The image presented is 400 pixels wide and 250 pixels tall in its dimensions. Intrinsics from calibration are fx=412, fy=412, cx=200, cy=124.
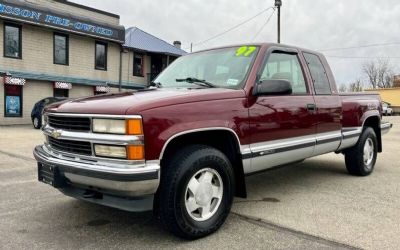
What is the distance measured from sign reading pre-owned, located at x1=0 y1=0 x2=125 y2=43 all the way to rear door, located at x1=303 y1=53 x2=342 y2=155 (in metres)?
17.9

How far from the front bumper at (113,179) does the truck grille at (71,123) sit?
290 mm

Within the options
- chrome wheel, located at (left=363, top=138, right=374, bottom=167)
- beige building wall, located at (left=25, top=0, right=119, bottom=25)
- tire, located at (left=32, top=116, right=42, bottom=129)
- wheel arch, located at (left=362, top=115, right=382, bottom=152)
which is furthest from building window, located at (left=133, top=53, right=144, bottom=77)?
chrome wheel, located at (left=363, top=138, right=374, bottom=167)

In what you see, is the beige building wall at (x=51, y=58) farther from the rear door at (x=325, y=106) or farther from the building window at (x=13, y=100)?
the rear door at (x=325, y=106)

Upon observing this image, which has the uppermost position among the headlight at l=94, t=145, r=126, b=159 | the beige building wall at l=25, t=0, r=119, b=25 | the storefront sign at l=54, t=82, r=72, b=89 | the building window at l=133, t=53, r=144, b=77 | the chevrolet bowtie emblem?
the beige building wall at l=25, t=0, r=119, b=25

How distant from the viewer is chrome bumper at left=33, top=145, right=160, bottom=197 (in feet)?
11.0

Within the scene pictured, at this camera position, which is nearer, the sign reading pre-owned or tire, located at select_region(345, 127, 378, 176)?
tire, located at select_region(345, 127, 378, 176)

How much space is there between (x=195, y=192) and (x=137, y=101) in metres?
0.99

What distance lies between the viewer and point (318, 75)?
229 inches

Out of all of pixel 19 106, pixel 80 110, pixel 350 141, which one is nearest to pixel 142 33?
pixel 19 106

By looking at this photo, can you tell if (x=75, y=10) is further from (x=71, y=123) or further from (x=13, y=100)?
(x=71, y=123)

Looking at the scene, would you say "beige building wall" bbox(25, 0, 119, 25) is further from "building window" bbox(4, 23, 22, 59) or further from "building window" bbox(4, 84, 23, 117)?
"building window" bbox(4, 84, 23, 117)

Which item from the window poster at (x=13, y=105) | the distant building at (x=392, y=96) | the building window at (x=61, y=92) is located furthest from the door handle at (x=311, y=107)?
the distant building at (x=392, y=96)

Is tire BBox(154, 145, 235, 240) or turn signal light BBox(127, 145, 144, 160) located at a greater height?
turn signal light BBox(127, 145, 144, 160)

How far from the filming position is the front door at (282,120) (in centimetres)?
445
